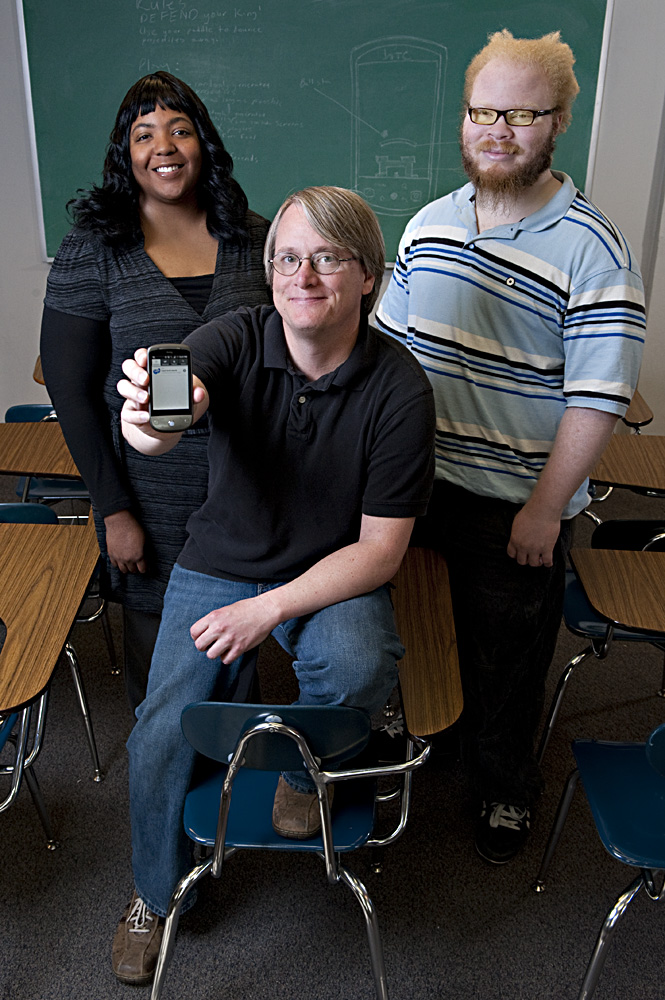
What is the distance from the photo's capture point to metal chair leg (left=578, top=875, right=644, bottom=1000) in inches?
60.3

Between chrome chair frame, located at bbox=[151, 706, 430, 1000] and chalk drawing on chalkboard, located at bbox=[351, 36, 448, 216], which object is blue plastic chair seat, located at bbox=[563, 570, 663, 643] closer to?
chrome chair frame, located at bbox=[151, 706, 430, 1000]

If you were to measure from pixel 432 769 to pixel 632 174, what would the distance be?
3111 millimetres

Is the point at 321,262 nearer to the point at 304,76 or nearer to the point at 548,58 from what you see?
the point at 548,58

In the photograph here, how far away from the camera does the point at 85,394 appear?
186cm

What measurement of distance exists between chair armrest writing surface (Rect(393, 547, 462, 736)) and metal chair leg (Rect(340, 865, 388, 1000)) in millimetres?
325

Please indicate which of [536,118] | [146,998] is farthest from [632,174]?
[146,998]

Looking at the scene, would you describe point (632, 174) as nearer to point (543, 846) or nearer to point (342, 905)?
point (543, 846)

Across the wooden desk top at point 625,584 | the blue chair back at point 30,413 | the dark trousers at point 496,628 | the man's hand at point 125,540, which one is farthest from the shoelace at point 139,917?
the blue chair back at point 30,413

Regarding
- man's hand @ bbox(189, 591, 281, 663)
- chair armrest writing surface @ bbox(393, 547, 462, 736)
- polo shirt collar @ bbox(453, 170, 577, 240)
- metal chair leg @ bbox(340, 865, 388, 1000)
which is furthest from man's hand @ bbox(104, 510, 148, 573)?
polo shirt collar @ bbox(453, 170, 577, 240)

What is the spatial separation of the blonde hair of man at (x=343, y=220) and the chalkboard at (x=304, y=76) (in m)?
2.80

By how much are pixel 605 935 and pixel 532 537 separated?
80 centimetres

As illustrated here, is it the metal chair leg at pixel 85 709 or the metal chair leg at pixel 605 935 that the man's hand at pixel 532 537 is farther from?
the metal chair leg at pixel 85 709

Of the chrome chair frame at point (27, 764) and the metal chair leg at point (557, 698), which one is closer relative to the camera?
the chrome chair frame at point (27, 764)

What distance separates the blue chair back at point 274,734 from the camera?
1.24 m
